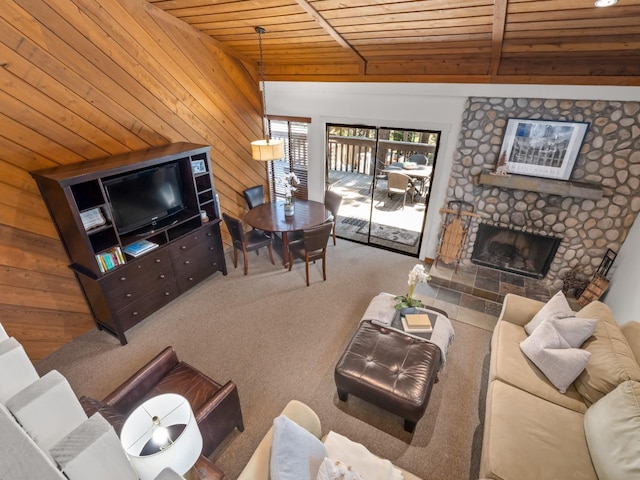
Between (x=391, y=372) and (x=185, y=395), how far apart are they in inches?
61.4

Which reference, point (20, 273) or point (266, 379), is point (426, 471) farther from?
point (20, 273)

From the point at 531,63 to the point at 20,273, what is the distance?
17.9ft

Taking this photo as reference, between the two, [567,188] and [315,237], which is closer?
[567,188]

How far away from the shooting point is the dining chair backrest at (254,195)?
Result: 5.09 m

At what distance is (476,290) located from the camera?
4043mm

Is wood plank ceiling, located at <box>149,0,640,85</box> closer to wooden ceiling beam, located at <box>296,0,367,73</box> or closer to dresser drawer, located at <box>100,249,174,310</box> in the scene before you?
wooden ceiling beam, located at <box>296,0,367,73</box>

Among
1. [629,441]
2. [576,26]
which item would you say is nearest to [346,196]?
[576,26]

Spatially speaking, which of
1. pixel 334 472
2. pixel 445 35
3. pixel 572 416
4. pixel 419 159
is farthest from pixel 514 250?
pixel 334 472

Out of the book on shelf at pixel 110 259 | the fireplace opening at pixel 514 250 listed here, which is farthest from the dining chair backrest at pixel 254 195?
the fireplace opening at pixel 514 250

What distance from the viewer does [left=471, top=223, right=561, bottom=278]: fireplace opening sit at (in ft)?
13.2

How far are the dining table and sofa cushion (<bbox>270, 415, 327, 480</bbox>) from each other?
9.03 feet

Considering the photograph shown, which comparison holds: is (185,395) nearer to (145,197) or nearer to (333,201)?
(145,197)

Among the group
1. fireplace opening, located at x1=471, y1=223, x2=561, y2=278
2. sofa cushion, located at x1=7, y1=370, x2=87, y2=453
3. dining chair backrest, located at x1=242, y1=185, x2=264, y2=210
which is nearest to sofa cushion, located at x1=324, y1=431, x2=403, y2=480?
sofa cushion, located at x1=7, y1=370, x2=87, y2=453

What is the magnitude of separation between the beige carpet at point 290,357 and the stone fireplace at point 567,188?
1.49 metres
